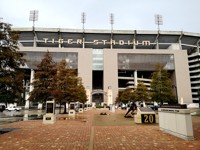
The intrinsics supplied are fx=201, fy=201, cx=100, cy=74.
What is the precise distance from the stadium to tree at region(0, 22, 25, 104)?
77022mm

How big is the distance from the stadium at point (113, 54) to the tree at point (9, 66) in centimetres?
7702

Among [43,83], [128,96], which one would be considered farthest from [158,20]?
[43,83]

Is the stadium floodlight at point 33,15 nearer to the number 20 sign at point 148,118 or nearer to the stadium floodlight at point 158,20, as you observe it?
the stadium floodlight at point 158,20

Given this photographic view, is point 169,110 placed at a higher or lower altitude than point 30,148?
higher

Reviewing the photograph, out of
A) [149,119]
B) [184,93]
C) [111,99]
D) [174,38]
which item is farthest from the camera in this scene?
[174,38]

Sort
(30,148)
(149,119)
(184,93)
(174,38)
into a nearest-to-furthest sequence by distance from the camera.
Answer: (30,148) → (149,119) → (184,93) → (174,38)

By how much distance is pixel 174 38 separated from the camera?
102312 millimetres

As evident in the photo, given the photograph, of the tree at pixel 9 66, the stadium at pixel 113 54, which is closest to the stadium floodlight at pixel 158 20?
the stadium at pixel 113 54

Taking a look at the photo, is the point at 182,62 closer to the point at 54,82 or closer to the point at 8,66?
the point at 54,82

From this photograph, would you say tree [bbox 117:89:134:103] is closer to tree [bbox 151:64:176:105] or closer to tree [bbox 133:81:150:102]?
tree [bbox 133:81:150:102]

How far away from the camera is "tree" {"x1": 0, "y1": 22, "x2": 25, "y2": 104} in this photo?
12090 millimetres

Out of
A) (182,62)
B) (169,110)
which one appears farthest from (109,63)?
(169,110)

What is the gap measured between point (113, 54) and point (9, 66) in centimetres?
8487

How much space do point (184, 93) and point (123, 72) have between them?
3085 cm
